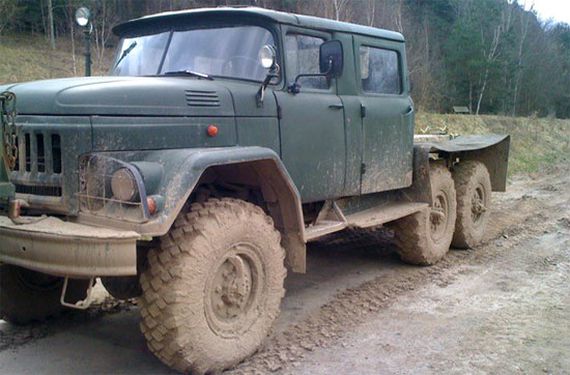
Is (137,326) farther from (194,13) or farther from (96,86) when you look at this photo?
(194,13)

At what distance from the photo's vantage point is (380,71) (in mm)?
6367

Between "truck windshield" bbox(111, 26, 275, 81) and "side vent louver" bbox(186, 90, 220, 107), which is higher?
"truck windshield" bbox(111, 26, 275, 81)

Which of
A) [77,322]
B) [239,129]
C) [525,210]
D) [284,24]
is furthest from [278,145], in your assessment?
[525,210]

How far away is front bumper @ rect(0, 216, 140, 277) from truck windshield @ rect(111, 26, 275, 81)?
1.77 meters

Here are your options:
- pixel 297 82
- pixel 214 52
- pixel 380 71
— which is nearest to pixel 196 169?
pixel 214 52

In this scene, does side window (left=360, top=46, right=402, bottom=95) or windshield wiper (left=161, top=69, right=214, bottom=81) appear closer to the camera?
windshield wiper (left=161, top=69, right=214, bottom=81)

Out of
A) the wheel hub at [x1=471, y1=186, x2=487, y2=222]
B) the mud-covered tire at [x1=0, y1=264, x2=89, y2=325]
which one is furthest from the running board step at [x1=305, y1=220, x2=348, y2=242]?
the wheel hub at [x1=471, y1=186, x2=487, y2=222]

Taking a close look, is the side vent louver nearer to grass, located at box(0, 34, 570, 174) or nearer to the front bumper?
the front bumper

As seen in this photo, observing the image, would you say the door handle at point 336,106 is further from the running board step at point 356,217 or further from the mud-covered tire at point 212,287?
the mud-covered tire at point 212,287

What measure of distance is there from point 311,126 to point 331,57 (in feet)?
1.93

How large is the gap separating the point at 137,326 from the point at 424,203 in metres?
3.41

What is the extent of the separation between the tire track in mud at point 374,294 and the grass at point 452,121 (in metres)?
7.29

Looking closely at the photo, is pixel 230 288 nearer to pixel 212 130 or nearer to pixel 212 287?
pixel 212 287

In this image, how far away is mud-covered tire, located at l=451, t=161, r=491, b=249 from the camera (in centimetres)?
786
